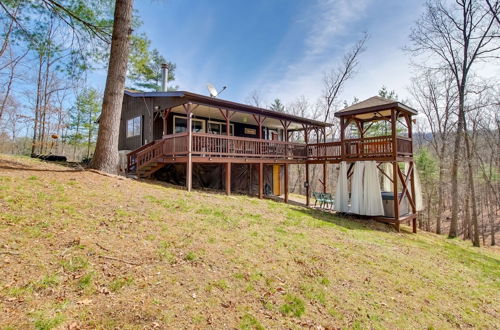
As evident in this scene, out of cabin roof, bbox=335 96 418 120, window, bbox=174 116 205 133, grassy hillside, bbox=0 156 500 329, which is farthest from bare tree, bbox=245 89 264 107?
grassy hillside, bbox=0 156 500 329

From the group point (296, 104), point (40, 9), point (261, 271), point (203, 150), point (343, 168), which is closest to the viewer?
point (261, 271)

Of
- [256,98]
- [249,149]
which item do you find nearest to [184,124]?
[249,149]

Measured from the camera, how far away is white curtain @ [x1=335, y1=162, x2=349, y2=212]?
40.4ft

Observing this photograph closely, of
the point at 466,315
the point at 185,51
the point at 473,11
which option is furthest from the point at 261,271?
the point at 185,51

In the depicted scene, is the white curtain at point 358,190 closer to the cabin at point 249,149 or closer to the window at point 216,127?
the cabin at point 249,149

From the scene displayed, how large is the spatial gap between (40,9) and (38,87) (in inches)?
622

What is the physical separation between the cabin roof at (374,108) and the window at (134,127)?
35.4 feet

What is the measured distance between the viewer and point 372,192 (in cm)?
1143

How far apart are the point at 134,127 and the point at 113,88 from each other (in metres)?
6.77

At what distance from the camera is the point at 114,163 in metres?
8.47

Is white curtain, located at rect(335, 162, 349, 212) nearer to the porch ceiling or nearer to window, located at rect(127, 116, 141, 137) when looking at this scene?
the porch ceiling

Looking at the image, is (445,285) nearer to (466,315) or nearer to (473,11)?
(466,315)

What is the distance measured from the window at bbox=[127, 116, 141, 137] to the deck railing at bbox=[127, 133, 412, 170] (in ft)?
7.19

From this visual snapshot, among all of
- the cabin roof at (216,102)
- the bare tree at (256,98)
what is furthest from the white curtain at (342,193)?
the bare tree at (256,98)
